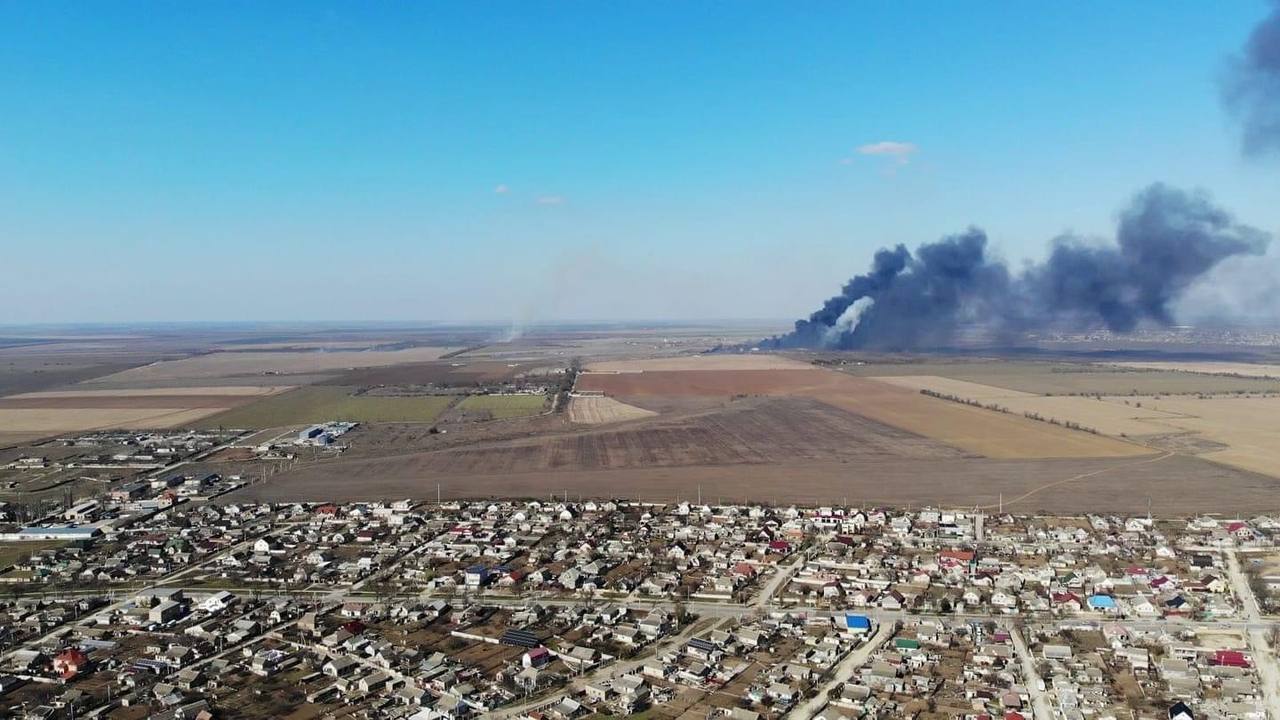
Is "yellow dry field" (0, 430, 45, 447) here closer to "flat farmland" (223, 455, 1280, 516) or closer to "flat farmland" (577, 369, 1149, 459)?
"flat farmland" (223, 455, 1280, 516)

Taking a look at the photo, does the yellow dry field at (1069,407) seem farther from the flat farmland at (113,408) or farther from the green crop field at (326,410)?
the flat farmland at (113,408)

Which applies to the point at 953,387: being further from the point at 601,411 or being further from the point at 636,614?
the point at 636,614

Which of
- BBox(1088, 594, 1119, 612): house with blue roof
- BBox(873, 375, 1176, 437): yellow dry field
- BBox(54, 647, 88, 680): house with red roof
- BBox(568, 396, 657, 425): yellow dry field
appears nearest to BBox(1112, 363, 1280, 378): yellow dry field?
BBox(873, 375, 1176, 437): yellow dry field

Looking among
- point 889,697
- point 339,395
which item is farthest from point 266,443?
point 889,697

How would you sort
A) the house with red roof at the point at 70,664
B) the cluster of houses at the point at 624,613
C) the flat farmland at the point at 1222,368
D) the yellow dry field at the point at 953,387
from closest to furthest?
the cluster of houses at the point at 624,613 → the house with red roof at the point at 70,664 → the yellow dry field at the point at 953,387 → the flat farmland at the point at 1222,368

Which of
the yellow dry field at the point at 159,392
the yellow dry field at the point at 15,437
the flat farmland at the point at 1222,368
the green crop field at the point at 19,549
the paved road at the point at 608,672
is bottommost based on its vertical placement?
the paved road at the point at 608,672

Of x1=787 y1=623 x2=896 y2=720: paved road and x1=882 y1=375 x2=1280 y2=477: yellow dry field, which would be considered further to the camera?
x1=882 y1=375 x2=1280 y2=477: yellow dry field

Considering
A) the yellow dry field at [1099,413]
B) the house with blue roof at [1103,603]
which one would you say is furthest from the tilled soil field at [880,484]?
the house with blue roof at [1103,603]
